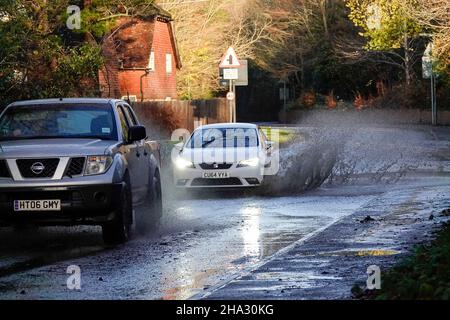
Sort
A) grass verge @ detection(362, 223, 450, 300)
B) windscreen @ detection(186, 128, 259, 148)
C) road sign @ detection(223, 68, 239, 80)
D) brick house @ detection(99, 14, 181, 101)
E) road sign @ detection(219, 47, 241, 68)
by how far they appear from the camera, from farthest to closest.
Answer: brick house @ detection(99, 14, 181, 101) < road sign @ detection(223, 68, 239, 80) < road sign @ detection(219, 47, 241, 68) < windscreen @ detection(186, 128, 259, 148) < grass verge @ detection(362, 223, 450, 300)

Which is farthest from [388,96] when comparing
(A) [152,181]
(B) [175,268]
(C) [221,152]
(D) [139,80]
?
(B) [175,268]

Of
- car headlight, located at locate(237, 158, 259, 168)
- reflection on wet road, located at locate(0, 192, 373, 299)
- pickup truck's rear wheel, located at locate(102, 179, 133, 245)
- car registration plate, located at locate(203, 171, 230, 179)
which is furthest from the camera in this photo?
car headlight, located at locate(237, 158, 259, 168)

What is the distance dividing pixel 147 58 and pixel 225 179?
3590 centimetres

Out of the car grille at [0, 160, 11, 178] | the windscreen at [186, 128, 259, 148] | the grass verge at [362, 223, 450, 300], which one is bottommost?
the grass verge at [362, 223, 450, 300]

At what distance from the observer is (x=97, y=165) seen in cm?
1348

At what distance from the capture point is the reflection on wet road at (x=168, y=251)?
33.2 ft

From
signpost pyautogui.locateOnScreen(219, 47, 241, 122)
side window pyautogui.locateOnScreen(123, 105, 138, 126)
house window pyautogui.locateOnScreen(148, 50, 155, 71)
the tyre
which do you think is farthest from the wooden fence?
the tyre

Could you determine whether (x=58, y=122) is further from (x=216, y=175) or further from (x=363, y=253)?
(x=216, y=175)

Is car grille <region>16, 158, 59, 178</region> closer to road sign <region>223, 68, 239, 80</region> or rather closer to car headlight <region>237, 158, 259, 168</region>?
car headlight <region>237, 158, 259, 168</region>

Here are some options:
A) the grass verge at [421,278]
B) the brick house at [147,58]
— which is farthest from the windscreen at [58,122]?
the brick house at [147,58]

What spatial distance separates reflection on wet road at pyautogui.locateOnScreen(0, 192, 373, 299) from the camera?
1013 centimetres

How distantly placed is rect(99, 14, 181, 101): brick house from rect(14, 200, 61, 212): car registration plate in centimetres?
3869

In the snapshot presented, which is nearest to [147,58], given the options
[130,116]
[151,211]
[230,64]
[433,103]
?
[433,103]

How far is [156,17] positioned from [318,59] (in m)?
20.3
